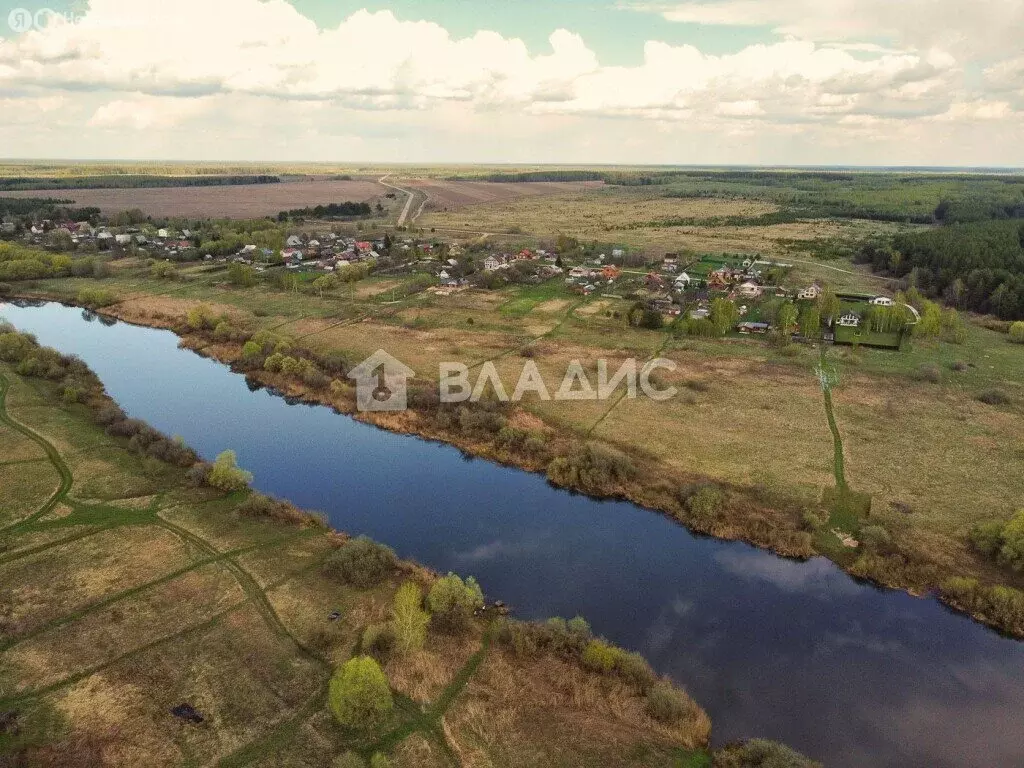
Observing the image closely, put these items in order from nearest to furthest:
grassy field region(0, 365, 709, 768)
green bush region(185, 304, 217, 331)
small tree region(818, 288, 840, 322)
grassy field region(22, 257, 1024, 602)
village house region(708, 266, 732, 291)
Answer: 1. grassy field region(0, 365, 709, 768)
2. grassy field region(22, 257, 1024, 602)
3. small tree region(818, 288, 840, 322)
4. green bush region(185, 304, 217, 331)
5. village house region(708, 266, 732, 291)

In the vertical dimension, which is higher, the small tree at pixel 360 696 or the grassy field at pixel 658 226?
the grassy field at pixel 658 226

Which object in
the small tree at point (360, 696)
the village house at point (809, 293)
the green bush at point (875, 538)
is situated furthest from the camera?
the village house at point (809, 293)

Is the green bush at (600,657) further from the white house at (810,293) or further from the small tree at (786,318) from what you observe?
the white house at (810,293)

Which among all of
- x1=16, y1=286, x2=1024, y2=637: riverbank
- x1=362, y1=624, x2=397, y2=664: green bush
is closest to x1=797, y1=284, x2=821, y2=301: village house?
x1=16, y1=286, x2=1024, y2=637: riverbank

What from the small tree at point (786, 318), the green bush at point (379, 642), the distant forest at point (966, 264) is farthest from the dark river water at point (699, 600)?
the distant forest at point (966, 264)

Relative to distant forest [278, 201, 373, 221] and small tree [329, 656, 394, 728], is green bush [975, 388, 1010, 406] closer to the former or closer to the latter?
small tree [329, 656, 394, 728]
